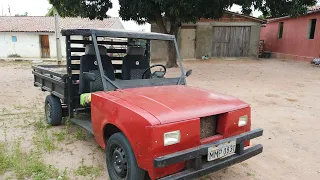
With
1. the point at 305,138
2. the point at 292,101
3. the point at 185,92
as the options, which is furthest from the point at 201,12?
the point at 185,92

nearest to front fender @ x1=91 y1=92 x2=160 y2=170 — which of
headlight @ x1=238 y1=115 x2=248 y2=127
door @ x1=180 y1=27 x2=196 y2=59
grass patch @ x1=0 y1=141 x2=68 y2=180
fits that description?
grass patch @ x1=0 y1=141 x2=68 y2=180

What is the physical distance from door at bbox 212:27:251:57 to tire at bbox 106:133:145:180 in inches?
731

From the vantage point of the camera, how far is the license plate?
2672 millimetres

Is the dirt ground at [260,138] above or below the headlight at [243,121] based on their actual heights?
Result: below

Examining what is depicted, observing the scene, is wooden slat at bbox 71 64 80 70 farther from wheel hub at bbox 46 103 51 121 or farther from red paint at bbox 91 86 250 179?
red paint at bbox 91 86 250 179

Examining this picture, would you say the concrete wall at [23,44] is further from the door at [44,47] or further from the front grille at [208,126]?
the front grille at [208,126]

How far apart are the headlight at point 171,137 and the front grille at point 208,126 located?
452 millimetres

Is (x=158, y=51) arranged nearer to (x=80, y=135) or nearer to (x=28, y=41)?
(x=28, y=41)

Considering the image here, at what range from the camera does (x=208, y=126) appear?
292cm

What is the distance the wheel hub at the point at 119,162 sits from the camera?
9.50ft

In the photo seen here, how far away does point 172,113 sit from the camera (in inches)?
101

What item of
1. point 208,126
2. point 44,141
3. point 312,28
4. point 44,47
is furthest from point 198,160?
point 44,47

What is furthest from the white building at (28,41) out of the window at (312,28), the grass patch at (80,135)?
the grass patch at (80,135)

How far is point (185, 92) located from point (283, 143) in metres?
2.29
